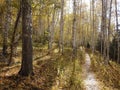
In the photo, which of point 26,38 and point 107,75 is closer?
point 26,38

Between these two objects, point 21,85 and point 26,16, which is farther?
point 26,16

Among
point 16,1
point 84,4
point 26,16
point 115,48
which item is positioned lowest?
point 115,48

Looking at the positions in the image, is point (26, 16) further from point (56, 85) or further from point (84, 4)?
point (84, 4)

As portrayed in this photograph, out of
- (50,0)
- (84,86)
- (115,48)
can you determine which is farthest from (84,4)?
(84,86)

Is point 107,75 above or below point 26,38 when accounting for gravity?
below

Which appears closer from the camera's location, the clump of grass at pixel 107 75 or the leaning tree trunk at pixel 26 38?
the leaning tree trunk at pixel 26 38

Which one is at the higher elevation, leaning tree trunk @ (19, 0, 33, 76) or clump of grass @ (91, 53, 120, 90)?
leaning tree trunk @ (19, 0, 33, 76)

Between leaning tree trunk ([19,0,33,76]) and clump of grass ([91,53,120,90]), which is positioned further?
clump of grass ([91,53,120,90])

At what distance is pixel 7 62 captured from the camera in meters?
12.2

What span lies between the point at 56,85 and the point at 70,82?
1179mm

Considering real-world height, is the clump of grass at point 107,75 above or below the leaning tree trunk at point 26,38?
below

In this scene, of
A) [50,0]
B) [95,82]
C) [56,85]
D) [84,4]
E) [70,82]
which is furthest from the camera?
[84,4]

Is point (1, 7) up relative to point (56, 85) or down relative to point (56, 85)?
up

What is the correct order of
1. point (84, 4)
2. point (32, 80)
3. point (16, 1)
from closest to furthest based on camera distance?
point (32, 80)
point (16, 1)
point (84, 4)
